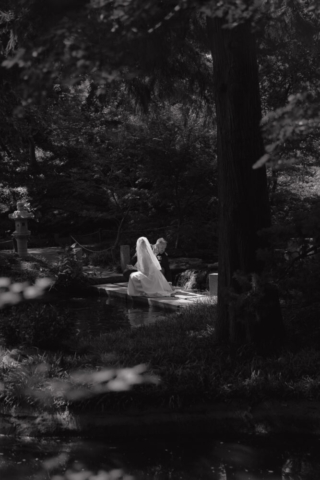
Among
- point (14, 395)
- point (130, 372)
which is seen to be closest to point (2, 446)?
point (14, 395)

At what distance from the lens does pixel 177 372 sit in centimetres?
750

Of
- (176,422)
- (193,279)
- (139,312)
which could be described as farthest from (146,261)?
(176,422)

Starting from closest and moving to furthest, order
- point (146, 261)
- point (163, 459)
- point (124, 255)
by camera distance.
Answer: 1. point (163, 459)
2. point (146, 261)
3. point (124, 255)

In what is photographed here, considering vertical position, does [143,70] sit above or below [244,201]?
above

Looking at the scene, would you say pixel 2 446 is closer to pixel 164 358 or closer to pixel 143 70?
pixel 164 358

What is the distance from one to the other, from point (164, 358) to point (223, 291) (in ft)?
3.66

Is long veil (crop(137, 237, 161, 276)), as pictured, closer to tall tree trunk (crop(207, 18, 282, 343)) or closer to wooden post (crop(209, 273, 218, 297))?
wooden post (crop(209, 273, 218, 297))

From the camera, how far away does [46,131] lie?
28172 millimetres

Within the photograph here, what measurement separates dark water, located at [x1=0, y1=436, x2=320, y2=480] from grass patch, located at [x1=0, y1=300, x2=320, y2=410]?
49 cm

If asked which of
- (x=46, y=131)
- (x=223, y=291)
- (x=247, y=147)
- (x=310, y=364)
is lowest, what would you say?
(x=310, y=364)

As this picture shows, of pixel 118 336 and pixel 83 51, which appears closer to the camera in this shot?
pixel 83 51

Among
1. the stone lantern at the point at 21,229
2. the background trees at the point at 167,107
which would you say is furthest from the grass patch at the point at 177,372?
the stone lantern at the point at 21,229

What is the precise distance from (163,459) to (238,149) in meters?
4.00

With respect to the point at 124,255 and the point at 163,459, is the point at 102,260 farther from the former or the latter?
the point at 163,459
